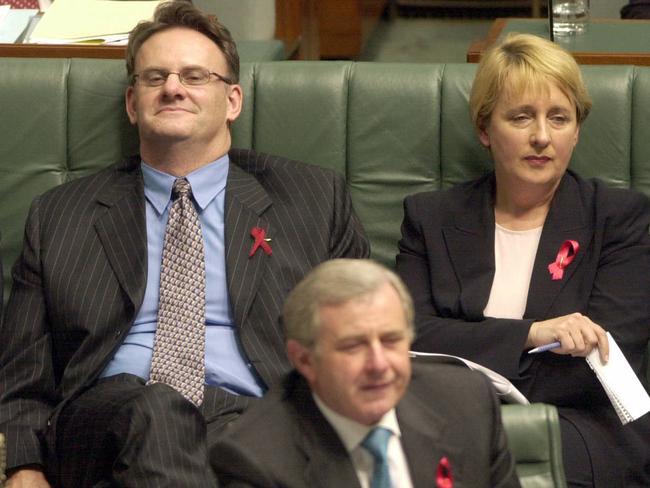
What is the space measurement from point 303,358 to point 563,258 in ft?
3.79

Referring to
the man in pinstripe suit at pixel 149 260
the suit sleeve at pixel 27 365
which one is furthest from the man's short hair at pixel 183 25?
the suit sleeve at pixel 27 365

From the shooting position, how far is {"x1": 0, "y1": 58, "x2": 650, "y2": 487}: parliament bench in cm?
338

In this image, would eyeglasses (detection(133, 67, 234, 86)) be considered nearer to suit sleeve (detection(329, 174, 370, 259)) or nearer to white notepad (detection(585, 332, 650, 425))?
suit sleeve (detection(329, 174, 370, 259))

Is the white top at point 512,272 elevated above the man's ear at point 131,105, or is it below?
below

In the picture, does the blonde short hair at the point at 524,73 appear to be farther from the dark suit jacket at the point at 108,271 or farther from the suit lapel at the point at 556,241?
the dark suit jacket at the point at 108,271

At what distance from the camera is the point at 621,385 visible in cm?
287

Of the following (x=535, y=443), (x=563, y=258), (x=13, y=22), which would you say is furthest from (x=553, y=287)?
(x=13, y=22)

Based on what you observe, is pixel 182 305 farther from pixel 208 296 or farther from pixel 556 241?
pixel 556 241

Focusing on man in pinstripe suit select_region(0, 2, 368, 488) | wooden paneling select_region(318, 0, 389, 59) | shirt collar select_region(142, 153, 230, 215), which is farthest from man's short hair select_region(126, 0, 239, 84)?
wooden paneling select_region(318, 0, 389, 59)

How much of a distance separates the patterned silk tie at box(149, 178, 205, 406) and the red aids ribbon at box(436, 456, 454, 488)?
925 millimetres

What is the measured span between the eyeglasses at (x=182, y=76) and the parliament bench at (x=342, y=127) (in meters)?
0.24

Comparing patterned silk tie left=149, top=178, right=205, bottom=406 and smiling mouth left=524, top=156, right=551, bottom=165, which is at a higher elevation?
smiling mouth left=524, top=156, right=551, bottom=165

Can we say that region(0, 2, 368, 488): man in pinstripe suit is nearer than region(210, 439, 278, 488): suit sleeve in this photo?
No

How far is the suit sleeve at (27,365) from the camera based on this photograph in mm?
3020
